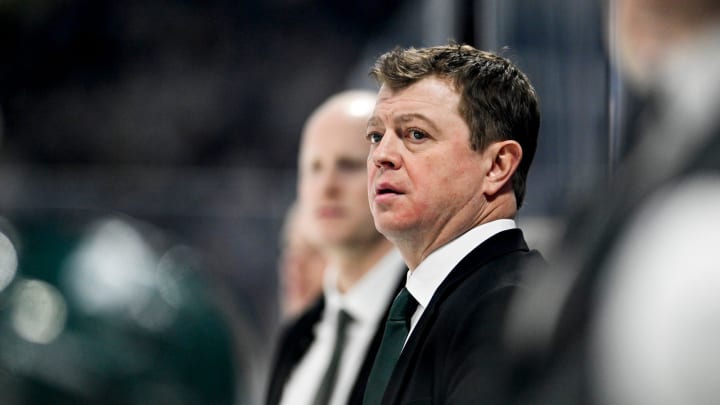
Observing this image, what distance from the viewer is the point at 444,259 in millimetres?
727

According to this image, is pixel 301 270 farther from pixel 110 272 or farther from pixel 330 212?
pixel 330 212

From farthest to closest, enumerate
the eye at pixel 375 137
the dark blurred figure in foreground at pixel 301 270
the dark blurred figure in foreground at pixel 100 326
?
the dark blurred figure in foreground at pixel 301 270 < the dark blurred figure in foreground at pixel 100 326 < the eye at pixel 375 137

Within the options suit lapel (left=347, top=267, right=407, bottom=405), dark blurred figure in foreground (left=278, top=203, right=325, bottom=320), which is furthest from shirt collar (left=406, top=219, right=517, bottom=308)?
dark blurred figure in foreground (left=278, top=203, right=325, bottom=320)

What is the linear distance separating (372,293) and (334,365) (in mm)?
73

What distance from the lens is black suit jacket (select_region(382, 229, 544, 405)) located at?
0.63 metres

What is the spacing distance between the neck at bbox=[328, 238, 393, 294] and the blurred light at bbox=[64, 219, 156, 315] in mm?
487

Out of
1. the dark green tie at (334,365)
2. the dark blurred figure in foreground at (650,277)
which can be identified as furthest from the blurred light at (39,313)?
the dark blurred figure in foreground at (650,277)

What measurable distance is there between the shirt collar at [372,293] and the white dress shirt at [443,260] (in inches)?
9.6

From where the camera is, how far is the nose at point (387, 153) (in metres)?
0.71

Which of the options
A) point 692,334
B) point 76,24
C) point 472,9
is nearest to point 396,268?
point 472,9

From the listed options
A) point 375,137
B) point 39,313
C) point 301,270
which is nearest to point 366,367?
point 375,137

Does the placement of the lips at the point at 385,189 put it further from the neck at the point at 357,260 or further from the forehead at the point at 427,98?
the neck at the point at 357,260

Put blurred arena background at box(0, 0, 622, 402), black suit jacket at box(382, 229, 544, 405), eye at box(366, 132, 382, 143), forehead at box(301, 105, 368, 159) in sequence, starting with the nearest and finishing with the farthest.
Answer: black suit jacket at box(382, 229, 544, 405), eye at box(366, 132, 382, 143), forehead at box(301, 105, 368, 159), blurred arena background at box(0, 0, 622, 402)

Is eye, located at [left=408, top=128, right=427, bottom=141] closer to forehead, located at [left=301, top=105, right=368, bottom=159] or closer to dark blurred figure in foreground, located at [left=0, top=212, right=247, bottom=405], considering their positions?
forehead, located at [left=301, top=105, right=368, bottom=159]
